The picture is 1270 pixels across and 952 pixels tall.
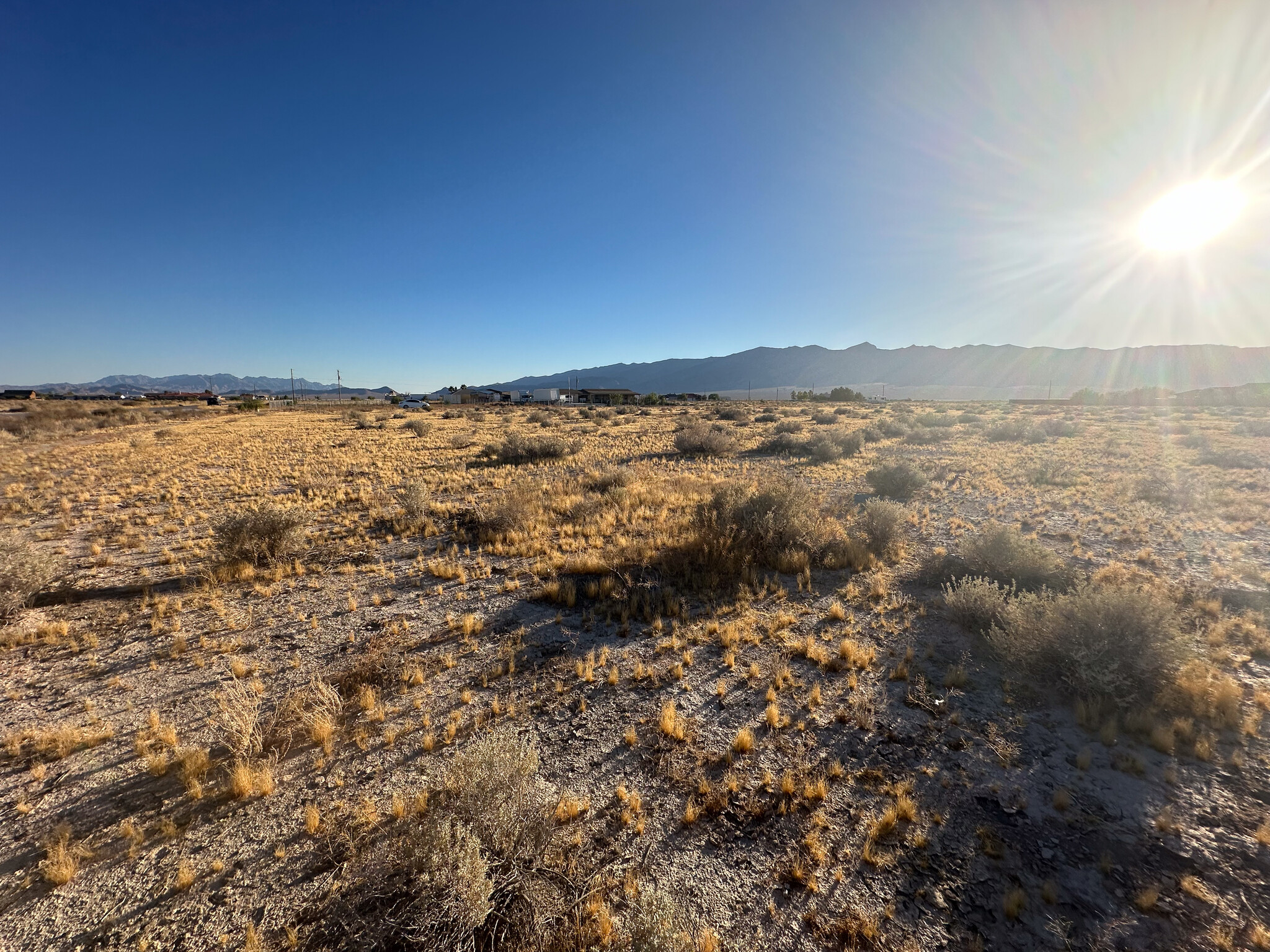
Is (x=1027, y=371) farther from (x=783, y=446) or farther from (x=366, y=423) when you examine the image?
(x=366, y=423)

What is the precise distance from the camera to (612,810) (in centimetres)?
329

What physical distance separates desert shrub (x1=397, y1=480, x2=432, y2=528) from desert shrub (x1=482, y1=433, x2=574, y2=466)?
238 inches

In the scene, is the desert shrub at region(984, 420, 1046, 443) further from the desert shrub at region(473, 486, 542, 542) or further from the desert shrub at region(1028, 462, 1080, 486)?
the desert shrub at region(473, 486, 542, 542)

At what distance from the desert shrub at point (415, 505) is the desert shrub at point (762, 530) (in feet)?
21.0

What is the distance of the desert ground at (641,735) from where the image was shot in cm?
264

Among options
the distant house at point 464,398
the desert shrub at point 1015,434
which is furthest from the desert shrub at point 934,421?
the distant house at point 464,398

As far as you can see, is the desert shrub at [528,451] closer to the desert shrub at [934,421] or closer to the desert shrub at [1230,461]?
the desert shrub at [1230,461]

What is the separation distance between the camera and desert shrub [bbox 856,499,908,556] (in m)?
8.38

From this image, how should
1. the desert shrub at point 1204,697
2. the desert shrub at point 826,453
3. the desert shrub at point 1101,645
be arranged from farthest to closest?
the desert shrub at point 826,453 < the desert shrub at point 1101,645 < the desert shrub at point 1204,697

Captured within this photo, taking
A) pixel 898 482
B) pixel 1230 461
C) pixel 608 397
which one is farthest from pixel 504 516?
pixel 608 397

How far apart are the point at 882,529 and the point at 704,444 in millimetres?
12731

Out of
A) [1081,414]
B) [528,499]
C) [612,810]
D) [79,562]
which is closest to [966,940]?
[612,810]

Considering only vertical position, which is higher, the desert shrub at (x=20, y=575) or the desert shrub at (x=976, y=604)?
the desert shrub at (x=20, y=575)

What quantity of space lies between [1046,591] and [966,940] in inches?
186
